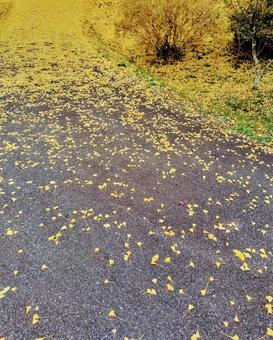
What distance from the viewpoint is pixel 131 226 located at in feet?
23.0

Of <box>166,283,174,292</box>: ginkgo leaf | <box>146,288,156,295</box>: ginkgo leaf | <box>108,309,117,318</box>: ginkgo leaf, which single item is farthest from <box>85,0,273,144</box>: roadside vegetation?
<box>108,309,117,318</box>: ginkgo leaf

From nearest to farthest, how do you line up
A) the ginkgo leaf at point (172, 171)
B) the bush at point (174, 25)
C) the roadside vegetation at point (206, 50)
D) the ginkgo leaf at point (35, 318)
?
the ginkgo leaf at point (35, 318) → the ginkgo leaf at point (172, 171) → the roadside vegetation at point (206, 50) → the bush at point (174, 25)

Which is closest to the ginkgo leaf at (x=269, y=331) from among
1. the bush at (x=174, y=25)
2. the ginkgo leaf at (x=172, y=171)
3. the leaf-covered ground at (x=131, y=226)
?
the leaf-covered ground at (x=131, y=226)

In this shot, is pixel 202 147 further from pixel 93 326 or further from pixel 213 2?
pixel 213 2

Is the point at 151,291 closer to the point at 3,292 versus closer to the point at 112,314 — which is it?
the point at 112,314

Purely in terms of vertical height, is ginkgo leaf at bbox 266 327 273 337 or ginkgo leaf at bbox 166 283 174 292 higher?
ginkgo leaf at bbox 266 327 273 337

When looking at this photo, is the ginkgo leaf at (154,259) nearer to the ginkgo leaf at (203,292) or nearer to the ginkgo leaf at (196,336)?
the ginkgo leaf at (203,292)

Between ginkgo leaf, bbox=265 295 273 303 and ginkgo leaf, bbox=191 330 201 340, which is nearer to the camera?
ginkgo leaf, bbox=191 330 201 340

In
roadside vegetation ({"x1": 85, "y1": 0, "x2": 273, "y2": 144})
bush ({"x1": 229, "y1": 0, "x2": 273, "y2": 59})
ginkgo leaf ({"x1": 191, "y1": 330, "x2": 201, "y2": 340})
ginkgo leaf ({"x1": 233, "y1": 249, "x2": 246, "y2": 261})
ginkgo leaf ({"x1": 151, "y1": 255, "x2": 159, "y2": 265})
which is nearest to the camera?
ginkgo leaf ({"x1": 191, "y1": 330, "x2": 201, "y2": 340})

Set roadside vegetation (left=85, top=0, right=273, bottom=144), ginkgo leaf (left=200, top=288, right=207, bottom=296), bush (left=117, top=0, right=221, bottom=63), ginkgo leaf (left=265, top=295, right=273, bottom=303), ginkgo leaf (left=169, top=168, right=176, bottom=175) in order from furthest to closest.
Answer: bush (left=117, top=0, right=221, bottom=63) < roadside vegetation (left=85, top=0, right=273, bottom=144) < ginkgo leaf (left=169, top=168, right=176, bottom=175) < ginkgo leaf (left=200, top=288, right=207, bottom=296) < ginkgo leaf (left=265, top=295, right=273, bottom=303)

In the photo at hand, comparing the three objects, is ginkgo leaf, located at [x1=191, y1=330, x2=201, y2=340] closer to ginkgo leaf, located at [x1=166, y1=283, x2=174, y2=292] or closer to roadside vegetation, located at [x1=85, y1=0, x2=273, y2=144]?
ginkgo leaf, located at [x1=166, y1=283, x2=174, y2=292]

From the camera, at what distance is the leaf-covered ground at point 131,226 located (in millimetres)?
5156

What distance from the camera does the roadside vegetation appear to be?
14.3 metres

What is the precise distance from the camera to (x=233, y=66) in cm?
1875
